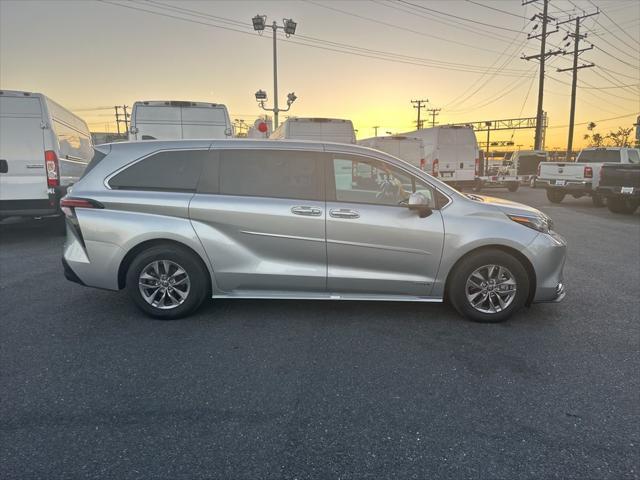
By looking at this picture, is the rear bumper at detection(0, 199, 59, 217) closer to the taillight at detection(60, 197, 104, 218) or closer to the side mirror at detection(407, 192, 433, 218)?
the taillight at detection(60, 197, 104, 218)

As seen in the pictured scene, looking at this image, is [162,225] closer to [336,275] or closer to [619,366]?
[336,275]

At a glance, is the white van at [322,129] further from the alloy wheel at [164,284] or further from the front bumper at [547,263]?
the alloy wheel at [164,284]

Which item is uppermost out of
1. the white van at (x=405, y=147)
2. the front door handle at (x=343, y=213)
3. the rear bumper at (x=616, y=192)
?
the white van at (x=405, y=147)

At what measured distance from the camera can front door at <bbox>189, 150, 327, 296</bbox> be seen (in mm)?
4199

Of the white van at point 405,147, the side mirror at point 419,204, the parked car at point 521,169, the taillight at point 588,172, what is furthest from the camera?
the parked car at point 521,169

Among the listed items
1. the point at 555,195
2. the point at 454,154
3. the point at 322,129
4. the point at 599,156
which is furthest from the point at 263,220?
the point at 454,154

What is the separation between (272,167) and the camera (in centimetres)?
432

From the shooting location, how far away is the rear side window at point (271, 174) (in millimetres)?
4285

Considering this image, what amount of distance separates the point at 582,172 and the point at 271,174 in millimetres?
15107

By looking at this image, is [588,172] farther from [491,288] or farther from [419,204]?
[419,204]

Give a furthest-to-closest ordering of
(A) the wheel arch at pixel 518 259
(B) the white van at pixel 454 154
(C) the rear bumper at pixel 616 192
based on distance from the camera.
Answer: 1. (B) the white van at pixel 454 154
2. (C) the rear bumper at pixel 616 192
3. (A) the wheel arch at pixel 518 259

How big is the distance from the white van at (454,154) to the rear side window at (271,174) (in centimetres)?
1631

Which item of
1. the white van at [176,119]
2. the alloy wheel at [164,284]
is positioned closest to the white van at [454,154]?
the white van at [176,119]

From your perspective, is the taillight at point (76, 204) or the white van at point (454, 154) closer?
the taillight at point (76, 204)
